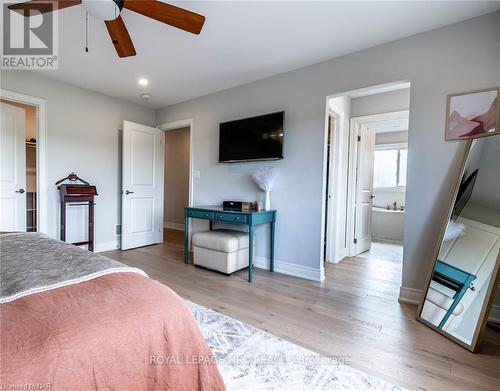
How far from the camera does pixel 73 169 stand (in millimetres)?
3590

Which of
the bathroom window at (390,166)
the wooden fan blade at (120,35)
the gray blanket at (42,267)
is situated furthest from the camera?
the bathroom window at (390,166)

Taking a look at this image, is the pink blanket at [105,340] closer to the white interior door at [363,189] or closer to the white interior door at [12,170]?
the white interior door at [12,170]

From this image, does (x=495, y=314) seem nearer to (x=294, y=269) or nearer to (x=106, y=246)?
(x=294, y=269)

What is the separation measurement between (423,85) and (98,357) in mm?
2890

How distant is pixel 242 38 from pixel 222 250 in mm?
2179

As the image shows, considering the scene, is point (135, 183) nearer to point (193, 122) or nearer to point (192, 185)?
point (192, 185)

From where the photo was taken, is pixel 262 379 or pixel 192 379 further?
pixel 262 379

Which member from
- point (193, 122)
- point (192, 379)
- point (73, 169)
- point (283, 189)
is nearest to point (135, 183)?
point (73, 169)

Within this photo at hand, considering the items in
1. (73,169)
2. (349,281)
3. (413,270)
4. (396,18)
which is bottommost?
(349,281)

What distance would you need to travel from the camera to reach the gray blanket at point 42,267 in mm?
890

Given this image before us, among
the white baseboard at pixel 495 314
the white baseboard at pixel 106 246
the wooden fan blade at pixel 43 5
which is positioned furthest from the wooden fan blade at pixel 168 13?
the white baseboard at pixel 106 246

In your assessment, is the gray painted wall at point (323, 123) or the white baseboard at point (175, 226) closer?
the gray painted wall at point (323, 123)

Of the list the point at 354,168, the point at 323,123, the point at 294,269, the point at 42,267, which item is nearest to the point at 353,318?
the point at 294,269

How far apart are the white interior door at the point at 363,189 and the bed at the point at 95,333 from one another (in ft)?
Answer: 11.6
